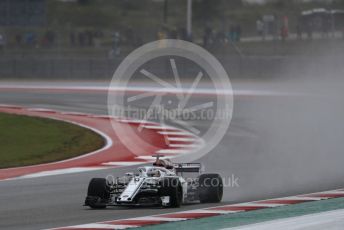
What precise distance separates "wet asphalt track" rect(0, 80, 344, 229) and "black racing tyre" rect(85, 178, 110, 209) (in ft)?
0.59

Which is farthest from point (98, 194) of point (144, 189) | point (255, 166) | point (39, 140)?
point (39, 140)

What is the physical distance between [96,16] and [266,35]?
484 inches

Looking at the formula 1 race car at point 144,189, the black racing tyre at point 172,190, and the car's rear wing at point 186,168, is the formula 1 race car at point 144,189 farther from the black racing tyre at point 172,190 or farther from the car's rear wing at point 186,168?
the car's rear wing at point 186,168

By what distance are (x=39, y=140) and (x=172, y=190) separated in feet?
35.5

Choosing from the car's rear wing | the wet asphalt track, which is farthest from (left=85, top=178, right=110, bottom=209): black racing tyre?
the car's rear wing

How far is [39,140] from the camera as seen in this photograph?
23016 mm

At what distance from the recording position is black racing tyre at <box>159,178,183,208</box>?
497 inches

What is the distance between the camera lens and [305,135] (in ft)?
76.2

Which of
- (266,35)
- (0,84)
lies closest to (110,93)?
(0,84)

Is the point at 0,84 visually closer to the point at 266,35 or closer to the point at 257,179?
the point at 266,35

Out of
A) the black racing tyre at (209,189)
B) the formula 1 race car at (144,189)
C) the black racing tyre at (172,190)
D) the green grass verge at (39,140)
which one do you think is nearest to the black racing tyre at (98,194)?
→ the formula 1 race car at (144,189)

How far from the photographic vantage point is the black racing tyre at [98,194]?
12.7 m

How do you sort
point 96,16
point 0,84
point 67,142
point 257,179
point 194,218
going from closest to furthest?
point 194,218
point 257,179
point 67,142
point 0,84
point 96,16

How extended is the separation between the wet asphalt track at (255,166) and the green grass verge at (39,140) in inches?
105
